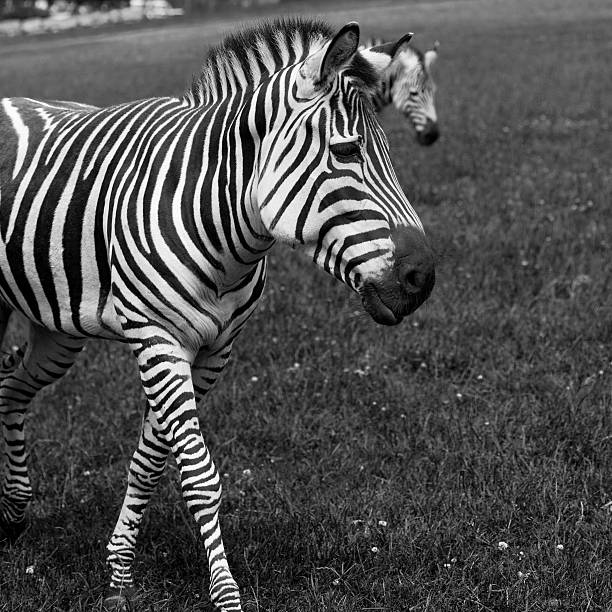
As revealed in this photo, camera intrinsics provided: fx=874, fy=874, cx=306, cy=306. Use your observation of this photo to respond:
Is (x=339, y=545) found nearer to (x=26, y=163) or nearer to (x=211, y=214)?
(x=211, y=214)

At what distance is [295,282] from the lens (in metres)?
7.38

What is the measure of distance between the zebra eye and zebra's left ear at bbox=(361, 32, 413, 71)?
1.14 feet

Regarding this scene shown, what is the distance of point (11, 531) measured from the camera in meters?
4.49

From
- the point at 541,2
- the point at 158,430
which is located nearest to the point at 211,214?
the point at 158,430

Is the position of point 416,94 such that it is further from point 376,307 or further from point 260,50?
point 376,307

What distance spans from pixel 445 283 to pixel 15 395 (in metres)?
3.79

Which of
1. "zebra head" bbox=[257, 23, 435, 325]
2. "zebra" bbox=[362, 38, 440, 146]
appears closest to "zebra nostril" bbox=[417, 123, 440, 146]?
"zebra" bbox=[362, 38, 440, 146]

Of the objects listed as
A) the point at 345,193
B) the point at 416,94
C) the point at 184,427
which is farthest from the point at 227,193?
the point at 416,94

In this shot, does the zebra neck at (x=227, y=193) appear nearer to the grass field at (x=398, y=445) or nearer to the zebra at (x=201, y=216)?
the zebra at (x=201, y=216)

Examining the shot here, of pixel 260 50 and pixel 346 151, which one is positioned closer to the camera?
pixel 346 151

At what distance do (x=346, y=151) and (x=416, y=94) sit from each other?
9047 millimetres

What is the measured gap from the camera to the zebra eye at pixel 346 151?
3.05 m

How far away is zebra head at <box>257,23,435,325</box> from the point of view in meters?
3.05

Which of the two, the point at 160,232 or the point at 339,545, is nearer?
the point at 160,232
